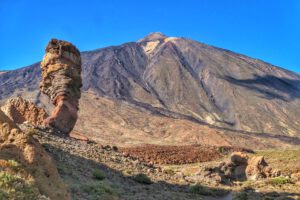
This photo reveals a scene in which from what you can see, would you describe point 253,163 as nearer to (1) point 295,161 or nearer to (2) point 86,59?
(1) point 295,161

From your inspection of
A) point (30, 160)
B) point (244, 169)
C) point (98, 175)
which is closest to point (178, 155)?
point (244, 169)

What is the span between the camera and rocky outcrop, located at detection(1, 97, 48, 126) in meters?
26.8

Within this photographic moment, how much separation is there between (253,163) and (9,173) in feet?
85.8

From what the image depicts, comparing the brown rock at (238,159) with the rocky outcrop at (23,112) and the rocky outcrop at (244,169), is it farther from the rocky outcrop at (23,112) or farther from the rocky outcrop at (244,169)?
the rocky outcrop at (23,112)

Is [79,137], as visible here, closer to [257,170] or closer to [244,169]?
[244,169]

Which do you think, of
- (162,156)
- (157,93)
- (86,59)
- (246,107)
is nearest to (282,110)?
(246,107)

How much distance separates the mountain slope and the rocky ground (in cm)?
5858

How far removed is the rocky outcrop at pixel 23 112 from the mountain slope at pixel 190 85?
54.3 meters

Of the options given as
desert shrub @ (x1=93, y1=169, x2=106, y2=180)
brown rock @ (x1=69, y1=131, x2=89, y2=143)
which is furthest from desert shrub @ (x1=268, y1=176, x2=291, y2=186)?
desert shrub @ (x1=93, y1=169, x2=106, y2=180)

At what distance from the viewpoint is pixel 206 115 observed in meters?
114

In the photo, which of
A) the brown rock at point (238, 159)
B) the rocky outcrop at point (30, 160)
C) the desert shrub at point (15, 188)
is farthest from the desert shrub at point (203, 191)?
the desert shrub at point (15, 188)

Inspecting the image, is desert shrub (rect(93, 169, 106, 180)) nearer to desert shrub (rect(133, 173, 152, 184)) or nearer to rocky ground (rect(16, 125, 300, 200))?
rocky ground (rect(16, 125, 300, 200))

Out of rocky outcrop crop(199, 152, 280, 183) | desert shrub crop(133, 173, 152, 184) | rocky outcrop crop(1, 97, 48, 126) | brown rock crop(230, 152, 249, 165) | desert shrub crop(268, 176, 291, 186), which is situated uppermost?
rocky outcrop crop(1, 97, 48, 126)

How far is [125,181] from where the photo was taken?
65.1ft
